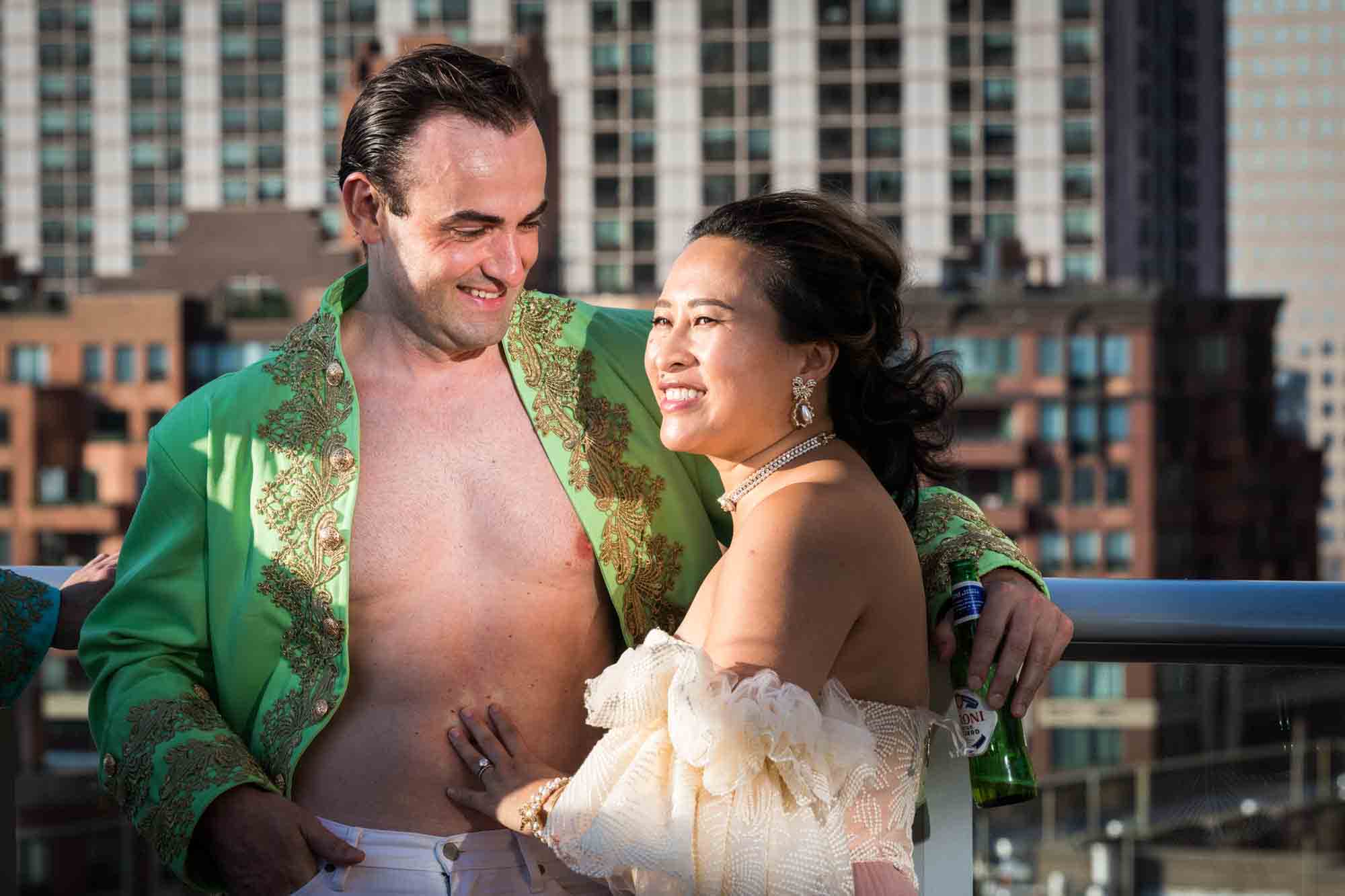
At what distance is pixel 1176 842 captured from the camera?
9.39 feet

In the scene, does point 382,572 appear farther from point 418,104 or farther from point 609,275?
point 609,275

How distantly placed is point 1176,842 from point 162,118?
86.2 meters

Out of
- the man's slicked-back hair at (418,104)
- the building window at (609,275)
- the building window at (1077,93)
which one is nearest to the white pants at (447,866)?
the man's slicked-back hair at (418,104)

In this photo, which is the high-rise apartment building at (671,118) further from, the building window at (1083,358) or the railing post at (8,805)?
the railing post at (8,805)

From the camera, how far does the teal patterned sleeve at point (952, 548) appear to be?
2221 millimetres

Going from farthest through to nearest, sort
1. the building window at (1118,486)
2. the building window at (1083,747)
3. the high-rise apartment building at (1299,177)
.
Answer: the high-rise apartment building at (1299,177)
the building window at (1118,486)
the building window at (1083,747)

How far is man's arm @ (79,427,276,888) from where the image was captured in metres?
2.21

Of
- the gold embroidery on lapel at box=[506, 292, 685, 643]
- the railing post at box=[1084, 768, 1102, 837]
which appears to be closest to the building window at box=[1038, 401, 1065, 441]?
the railing post at box=[1084, 768, 1102, 837]

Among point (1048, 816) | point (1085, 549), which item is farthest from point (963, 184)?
point (1048, 816)

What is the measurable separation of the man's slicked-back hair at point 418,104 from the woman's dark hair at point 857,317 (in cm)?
35

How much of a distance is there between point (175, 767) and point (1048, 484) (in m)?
64.1

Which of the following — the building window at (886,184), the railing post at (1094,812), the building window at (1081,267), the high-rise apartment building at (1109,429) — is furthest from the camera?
the building window at (1081,267)

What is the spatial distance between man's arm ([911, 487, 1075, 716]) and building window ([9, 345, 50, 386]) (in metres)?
61.8

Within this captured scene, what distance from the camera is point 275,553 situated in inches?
92.9
